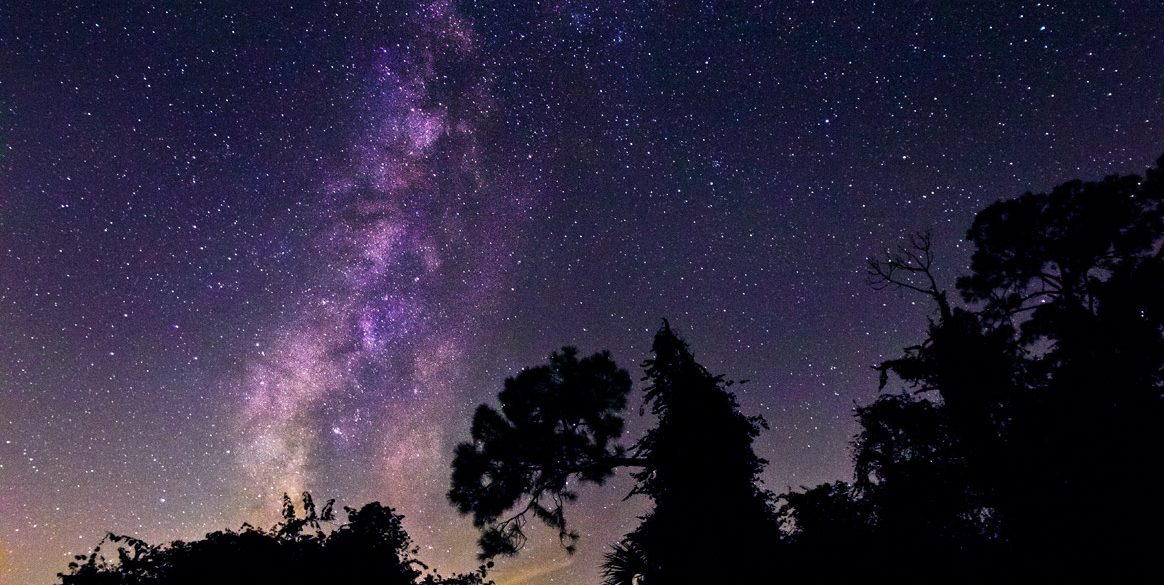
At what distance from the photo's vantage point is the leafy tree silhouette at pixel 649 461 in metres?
9.43

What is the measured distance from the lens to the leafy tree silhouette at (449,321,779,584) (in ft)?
30.9

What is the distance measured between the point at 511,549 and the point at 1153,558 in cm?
1336

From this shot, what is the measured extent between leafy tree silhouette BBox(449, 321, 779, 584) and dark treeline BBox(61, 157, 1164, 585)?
39 mm

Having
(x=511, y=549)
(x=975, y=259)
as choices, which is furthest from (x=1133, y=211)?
(x=511, y=549)

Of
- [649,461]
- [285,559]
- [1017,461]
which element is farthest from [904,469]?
[285,559]

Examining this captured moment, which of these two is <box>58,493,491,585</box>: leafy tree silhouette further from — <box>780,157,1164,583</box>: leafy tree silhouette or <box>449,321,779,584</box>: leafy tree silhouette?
<box>780,157,1164,583</box>: leafy tree silhouette

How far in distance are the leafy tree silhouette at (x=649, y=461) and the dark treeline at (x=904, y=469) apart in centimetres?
4

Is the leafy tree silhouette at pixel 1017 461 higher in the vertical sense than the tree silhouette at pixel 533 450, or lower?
lower

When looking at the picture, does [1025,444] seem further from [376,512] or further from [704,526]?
[376,512]

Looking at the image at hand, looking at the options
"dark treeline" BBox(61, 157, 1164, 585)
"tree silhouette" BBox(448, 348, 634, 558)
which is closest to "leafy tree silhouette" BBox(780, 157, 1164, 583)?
"dark treeline" BBox(61, 157, 1164, 585)

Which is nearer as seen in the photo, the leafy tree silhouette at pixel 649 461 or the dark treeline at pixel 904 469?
the dark treeline at pixel 904 469

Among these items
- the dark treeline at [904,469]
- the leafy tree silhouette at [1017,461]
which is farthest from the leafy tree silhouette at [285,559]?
Result: the leafy tree silhouette at [1017,461]

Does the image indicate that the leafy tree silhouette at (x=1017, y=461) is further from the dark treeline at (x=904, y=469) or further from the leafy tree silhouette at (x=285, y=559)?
the leafy tree silhouette at (x=285, y=559)

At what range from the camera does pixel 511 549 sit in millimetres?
15516
